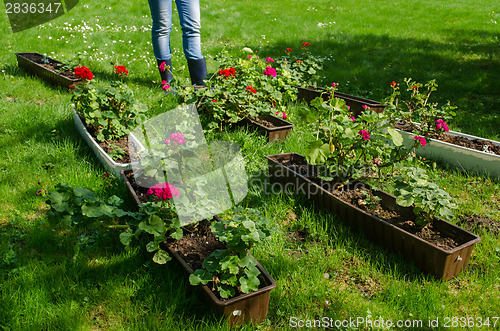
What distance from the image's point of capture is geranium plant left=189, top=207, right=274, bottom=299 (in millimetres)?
1881

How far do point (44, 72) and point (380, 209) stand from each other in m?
4.65

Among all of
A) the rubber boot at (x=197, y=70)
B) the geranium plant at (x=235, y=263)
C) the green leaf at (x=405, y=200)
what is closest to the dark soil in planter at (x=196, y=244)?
the geranium plant at (x=235, y=263)

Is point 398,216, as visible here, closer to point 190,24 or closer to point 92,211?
point 92,211

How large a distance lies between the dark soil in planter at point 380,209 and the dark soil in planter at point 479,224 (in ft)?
1.46

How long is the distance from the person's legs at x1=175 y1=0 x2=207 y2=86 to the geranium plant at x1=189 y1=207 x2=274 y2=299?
3308 mm

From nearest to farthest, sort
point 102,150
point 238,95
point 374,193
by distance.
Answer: point 374,193
point 102,150
point 238,95

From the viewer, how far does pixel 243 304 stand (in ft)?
6.28

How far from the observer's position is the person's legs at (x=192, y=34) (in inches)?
183

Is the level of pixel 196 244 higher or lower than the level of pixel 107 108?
lower

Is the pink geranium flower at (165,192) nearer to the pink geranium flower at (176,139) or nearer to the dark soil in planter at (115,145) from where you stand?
the pink geranium flower at (176,139)

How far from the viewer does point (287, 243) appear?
8.52 feet

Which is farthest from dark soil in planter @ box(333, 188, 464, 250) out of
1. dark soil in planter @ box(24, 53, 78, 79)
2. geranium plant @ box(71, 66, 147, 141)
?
dark soil in planter @ box(24, 53, 78, 79)

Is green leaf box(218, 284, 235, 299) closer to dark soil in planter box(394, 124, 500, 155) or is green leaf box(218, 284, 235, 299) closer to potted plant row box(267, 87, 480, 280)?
potted plant row box(267, 87, 480, 280)

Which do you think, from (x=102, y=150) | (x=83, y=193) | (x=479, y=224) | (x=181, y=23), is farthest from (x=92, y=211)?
(x=181, y=23)
